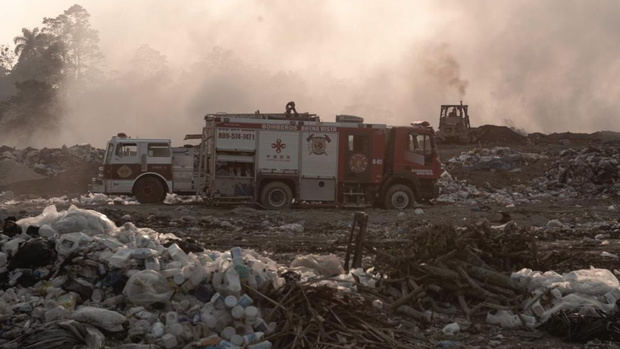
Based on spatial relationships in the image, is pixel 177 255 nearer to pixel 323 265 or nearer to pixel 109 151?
pixel 323 265

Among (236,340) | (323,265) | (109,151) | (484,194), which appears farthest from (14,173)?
(236,340)

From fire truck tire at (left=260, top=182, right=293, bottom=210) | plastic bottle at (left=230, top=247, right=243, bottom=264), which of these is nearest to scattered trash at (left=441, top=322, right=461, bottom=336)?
plastic bottle at (left=230, top=247, right=243, bottom=264)

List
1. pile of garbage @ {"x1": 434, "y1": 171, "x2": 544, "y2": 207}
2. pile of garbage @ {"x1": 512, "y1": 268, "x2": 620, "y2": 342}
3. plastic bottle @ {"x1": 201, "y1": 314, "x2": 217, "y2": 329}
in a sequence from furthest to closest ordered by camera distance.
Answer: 1. pile of garbage @ {"x1": 434, "y1": 171, "x2": 544, "y2": 207}
2. pile of garbage @ {"x1": 512, "y1": 268, "x2": 620, "y2": 342}
3. plastic bottle @ {"x1": 201, "y1": 314, "x2": 217, "y2": 329}

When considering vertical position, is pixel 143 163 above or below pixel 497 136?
below

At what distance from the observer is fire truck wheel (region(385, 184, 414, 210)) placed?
712 inches

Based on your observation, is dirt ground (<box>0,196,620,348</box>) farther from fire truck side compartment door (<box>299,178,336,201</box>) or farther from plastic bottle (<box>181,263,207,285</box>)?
plastic bottle (<box>181,263,207,285</box>)

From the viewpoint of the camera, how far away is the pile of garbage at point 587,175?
2265 centimetres

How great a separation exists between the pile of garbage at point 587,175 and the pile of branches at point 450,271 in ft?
52.6

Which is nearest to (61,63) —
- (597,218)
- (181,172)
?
(181,172)

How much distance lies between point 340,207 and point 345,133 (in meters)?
2.26

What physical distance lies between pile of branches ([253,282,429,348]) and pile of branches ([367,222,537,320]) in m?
0.69

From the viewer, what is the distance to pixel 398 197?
715 inches

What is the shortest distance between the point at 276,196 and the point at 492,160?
12.8 m

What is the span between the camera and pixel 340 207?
18.9 m
